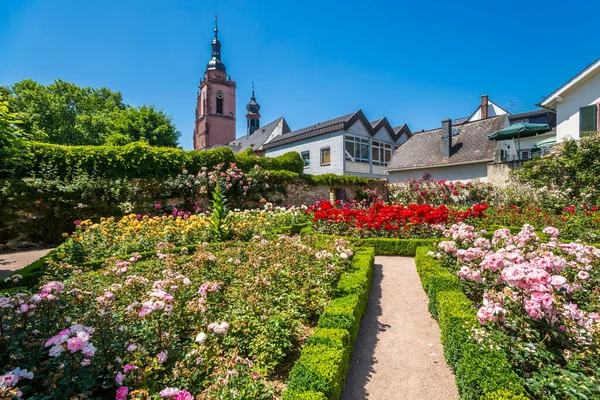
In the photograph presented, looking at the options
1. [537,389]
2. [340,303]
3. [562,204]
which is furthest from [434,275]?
[562,204]

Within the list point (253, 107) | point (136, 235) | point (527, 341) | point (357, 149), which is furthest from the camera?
point (253, 107)

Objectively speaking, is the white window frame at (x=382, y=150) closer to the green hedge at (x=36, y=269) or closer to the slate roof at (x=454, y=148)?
the slate roof at (x=454, y=148)

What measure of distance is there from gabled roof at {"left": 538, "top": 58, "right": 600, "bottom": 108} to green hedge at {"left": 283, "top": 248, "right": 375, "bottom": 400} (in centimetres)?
1576

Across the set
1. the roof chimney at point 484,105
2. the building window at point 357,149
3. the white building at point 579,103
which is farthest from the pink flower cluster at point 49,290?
the roof chimney at point 484,105

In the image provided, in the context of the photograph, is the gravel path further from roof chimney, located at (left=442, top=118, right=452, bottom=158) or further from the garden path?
roof chimney, located at (left=442, top=118, right=452, bottom=158)

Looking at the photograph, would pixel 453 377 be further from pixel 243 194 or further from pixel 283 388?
pixel 243 194

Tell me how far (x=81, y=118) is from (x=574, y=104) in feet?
116

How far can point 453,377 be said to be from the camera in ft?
10.5

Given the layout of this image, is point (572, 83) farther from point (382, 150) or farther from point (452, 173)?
point (382, 150)

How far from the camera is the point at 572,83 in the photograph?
13117 mm

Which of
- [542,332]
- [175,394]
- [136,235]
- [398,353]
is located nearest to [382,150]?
[136,235]

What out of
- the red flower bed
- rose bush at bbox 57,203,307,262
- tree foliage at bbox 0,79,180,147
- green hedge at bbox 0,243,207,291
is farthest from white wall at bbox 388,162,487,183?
tree foliage at bbox 0,79,180,147

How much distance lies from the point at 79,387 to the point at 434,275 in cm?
483

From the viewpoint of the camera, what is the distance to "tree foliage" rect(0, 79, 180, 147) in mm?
24906
